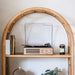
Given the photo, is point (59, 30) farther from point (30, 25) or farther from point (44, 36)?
point (30, 25)

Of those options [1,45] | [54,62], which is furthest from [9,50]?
[54,62]

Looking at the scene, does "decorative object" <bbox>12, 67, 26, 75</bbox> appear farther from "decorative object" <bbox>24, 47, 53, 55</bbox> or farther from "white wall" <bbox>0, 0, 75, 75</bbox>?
"decorative object" <bbox>24, 47, 53, 55</bbox>

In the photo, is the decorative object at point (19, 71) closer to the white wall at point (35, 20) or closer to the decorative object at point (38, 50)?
the white wall at point (35, 20)

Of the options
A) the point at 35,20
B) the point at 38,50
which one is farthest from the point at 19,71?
the point at 35,20

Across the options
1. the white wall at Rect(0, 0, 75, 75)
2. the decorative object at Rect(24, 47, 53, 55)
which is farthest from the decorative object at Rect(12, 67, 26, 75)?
the decorative object at Rect(24, 47, 53, 55)

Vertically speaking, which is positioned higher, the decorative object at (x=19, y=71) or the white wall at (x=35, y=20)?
the white wall at (x=35, y=20)

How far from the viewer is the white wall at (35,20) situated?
5.67 ft

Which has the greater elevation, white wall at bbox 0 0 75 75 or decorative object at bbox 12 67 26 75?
white wall at bbox 0 0 75 75

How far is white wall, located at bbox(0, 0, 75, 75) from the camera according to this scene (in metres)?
1.73

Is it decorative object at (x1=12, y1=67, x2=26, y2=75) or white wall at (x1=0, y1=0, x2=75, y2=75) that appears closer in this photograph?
decorative object at (x1=12, y1=67, x2=26, y2=75)

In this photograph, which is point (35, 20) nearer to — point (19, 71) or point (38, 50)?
point (38, 50)

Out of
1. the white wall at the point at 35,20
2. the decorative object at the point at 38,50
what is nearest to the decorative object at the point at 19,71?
the white wall at the point at 35,20

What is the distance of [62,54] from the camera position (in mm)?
1594

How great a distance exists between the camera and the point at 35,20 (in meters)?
1.75
